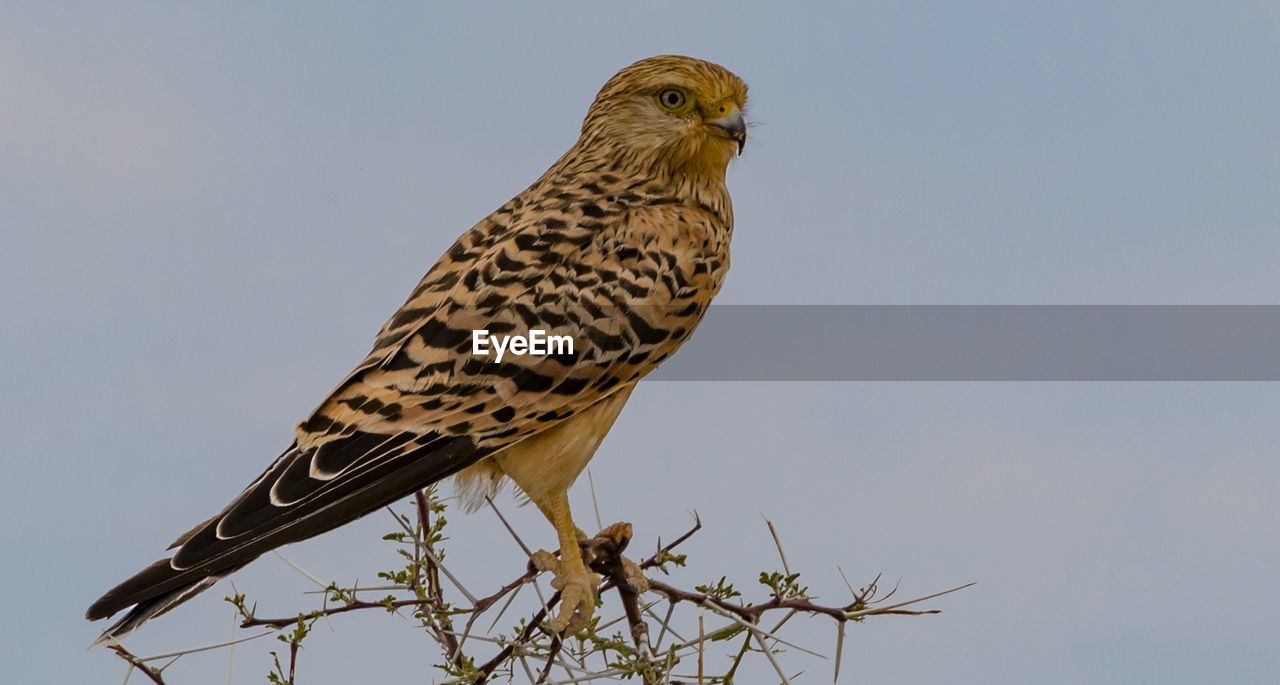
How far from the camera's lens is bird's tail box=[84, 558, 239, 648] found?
3.39 metres

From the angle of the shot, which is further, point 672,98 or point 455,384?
point 672,98

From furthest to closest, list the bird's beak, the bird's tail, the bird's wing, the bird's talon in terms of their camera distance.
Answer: the bird's beak
the bird's talon
the bird's wing
the bird's tail

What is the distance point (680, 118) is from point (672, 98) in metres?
0.09

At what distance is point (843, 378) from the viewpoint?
4113 mm

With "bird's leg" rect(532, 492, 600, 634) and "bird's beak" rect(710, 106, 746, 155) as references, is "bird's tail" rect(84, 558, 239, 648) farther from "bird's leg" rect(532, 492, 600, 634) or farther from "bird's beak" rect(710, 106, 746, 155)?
"bird's beak" rect(710, 106, 746, 155)

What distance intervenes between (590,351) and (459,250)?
0.79 meters

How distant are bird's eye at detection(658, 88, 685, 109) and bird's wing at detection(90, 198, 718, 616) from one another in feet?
1.56

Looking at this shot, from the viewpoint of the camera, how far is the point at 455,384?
4.00 m

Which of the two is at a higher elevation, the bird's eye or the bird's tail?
the bird's eye

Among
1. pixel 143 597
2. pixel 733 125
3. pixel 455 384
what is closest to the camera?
pixel 143 597

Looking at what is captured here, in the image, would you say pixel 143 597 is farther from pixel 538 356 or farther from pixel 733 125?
pixel 733 125

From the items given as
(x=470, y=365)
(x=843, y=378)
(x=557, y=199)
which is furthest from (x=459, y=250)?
(x=843, y=378)

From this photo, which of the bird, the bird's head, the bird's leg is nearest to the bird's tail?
the bird

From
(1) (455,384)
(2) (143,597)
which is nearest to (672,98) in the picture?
(1) (455,384)
